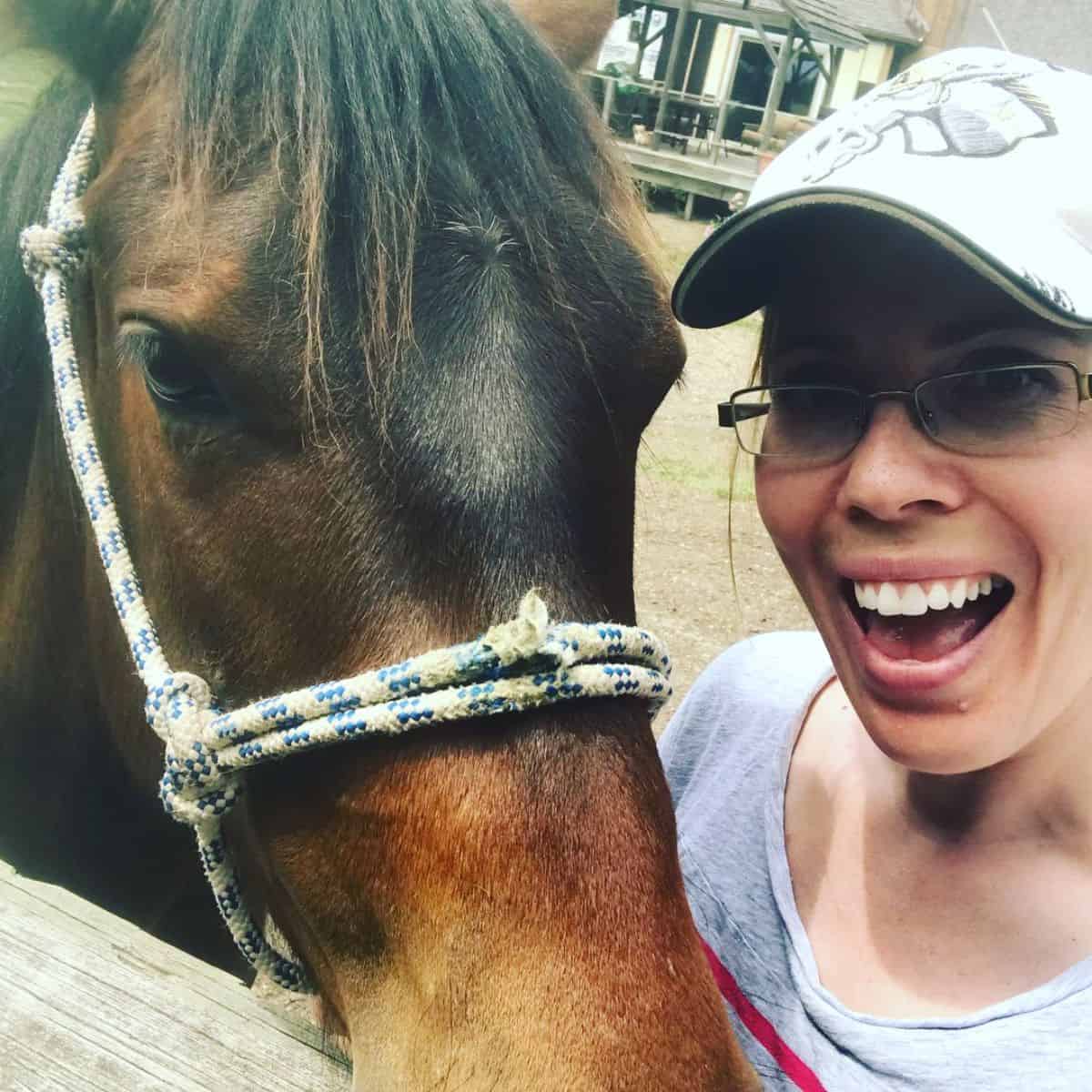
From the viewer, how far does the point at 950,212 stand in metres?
0.95

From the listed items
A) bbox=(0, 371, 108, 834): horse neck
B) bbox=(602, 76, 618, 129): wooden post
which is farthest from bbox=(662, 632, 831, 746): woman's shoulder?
bbox=(602, 76, 618, 129): wooden post

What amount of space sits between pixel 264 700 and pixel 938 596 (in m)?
0.74

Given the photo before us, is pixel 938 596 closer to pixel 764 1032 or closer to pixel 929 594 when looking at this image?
pixel 929 594

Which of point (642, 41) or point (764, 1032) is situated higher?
point (764, 1032)

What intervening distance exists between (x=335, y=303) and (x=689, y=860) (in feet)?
2.88

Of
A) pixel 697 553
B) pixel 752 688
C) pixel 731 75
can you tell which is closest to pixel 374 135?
pixel 752 688

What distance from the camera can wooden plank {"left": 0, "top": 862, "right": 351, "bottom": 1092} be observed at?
1.08 m

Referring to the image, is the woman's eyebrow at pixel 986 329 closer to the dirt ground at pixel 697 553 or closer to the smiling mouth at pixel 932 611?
the smiling mouth at pixel 932 611

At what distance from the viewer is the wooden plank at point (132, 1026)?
108 centimetres

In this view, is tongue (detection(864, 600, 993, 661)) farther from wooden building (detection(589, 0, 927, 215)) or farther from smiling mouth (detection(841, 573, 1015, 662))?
wooden building (detection(589, 0, 927, 215))

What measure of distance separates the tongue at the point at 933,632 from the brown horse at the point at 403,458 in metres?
0.30

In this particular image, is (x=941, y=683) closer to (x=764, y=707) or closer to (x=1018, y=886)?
(x=1018, y=886)

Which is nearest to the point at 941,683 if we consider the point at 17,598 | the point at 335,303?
the point at 335,303

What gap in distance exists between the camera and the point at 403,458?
1.07 metres
